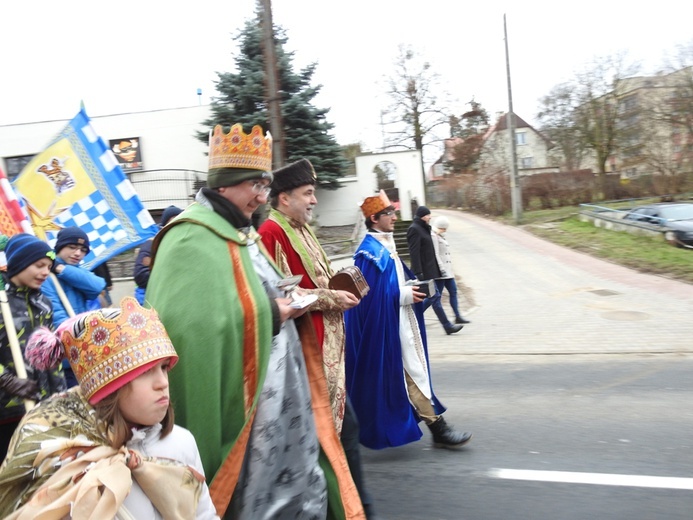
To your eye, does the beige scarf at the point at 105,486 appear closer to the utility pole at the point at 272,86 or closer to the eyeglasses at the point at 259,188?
the eyeglasses at the point at 259,188

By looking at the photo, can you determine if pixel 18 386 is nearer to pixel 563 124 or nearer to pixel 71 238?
pixel 71 238

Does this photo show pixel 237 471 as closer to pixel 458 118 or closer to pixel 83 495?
pixel 83 495

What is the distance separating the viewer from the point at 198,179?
2448cm

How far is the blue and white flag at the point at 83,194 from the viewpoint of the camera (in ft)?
15.8

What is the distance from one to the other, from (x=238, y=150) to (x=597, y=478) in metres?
2.99

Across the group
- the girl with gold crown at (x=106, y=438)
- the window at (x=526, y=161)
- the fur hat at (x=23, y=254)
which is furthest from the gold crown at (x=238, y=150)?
the window at (x=526, y=161)

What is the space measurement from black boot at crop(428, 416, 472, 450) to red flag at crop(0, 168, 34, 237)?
3.16m

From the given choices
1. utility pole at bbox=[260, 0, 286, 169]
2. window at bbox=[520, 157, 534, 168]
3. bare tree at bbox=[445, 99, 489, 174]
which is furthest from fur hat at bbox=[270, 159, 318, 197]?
window at bbox=[520, 157, 534, 168]

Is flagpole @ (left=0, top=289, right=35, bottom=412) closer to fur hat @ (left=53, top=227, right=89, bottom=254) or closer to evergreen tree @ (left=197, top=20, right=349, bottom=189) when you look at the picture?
fur hat @ (left=53, top=227, right=89, bottom=254)

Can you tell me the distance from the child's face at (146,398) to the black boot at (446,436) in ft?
9.84

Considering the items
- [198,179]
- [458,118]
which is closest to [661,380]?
[198,179]

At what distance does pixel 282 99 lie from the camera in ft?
61.3

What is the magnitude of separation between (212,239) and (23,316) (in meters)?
1.48

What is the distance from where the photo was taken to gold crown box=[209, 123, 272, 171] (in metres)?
2.63
